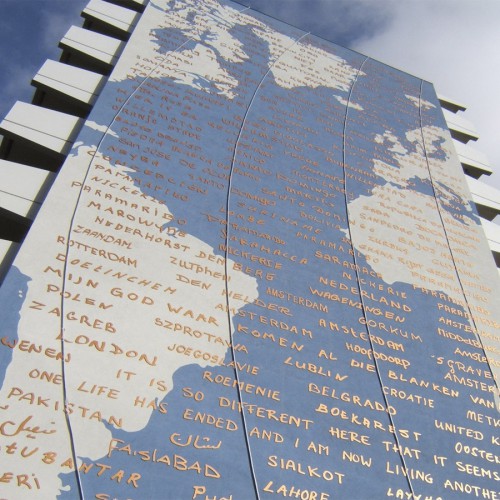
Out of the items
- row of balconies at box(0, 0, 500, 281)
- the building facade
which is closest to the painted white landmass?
the building facade

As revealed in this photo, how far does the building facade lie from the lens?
3.79m

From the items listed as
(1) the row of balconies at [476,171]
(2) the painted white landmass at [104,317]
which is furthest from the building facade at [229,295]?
(1) the row of balconies at [476,171]

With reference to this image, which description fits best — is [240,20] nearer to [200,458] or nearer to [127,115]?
[127,115]

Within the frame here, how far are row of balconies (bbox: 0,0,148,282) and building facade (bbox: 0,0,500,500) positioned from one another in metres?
0.03

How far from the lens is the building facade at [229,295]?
3.79 metres

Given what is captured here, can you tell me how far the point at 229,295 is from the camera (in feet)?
16.3

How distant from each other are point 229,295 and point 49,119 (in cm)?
325

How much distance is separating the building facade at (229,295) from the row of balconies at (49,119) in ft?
0.10

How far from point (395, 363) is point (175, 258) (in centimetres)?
245

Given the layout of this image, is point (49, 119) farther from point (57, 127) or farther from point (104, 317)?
point (104, 317)

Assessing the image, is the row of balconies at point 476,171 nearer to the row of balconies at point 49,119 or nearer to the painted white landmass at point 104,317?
the painted white landmass at point 104,317

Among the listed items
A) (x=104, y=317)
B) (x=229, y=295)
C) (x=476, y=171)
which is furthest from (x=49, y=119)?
(x=476, y=171)

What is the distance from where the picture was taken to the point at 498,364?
567cm

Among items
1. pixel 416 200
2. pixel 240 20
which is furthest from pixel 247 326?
pixel 240 20
